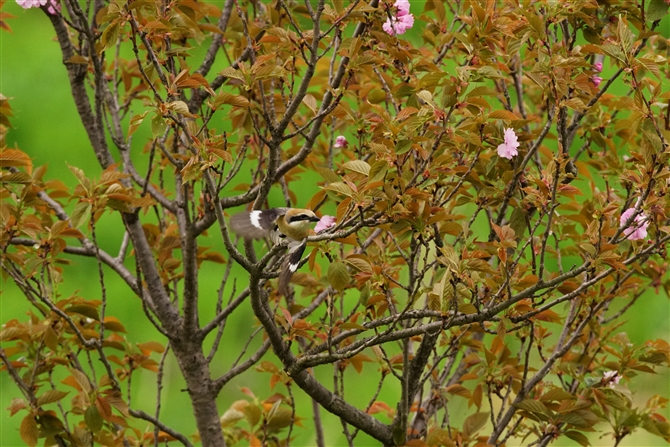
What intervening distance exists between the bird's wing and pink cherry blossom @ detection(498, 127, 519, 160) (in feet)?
2.22

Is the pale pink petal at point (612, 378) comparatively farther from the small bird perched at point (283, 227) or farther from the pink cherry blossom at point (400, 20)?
the pink cherry blossom at point (400, 20)

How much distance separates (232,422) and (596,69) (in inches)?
75.8

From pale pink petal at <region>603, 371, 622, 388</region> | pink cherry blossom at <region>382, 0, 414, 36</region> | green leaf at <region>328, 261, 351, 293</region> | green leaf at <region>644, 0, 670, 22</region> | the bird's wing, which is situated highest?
pink cherry blossom at <region>382, 0, 414, 36</region>

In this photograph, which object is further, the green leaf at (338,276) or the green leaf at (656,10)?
the green leaf at (656,10)

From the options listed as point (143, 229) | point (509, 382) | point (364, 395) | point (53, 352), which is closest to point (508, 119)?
point (509, 382)

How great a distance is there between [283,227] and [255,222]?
0.44 ft

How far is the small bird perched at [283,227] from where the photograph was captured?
1.94m

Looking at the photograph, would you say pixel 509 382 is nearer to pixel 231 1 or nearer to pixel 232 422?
pixel 232 422

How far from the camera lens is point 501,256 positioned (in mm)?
1901

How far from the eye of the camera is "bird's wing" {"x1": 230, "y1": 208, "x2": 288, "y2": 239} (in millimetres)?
2197

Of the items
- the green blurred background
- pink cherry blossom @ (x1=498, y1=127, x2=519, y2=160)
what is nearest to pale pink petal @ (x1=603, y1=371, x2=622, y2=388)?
pink cherry blossom @ (x1=498, y1=127, x2=519, y2=160)

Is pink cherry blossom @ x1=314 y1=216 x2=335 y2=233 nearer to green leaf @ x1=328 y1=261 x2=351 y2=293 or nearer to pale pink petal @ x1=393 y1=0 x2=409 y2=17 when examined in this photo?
green leaf @ x1=328 y1=261 x2=351 y2=293

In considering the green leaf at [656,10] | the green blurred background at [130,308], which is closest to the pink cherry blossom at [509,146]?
the green leaf at [656,10]

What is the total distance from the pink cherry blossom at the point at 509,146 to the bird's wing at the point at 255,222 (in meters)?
0.68
